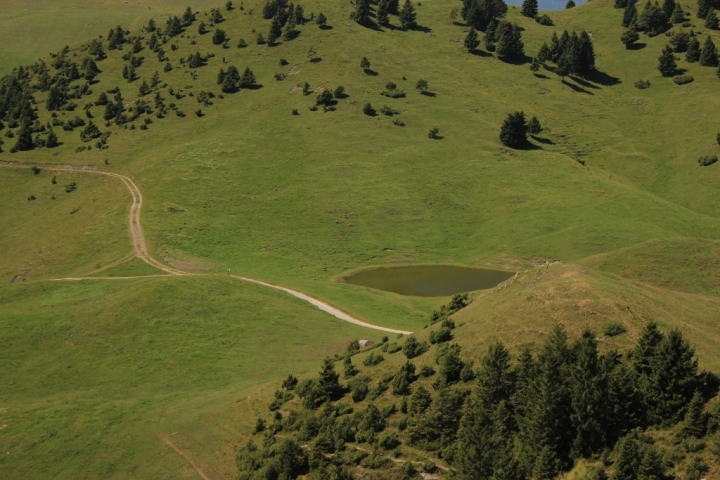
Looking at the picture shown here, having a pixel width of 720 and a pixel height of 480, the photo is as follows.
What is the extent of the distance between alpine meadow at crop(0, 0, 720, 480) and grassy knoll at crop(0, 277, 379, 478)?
0.30 m

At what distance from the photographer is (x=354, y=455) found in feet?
155

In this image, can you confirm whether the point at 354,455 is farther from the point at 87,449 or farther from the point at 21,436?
the point at 21,436

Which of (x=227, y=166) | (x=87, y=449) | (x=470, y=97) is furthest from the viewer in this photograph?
(x=470, y=97)

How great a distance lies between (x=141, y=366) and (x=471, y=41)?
484ft

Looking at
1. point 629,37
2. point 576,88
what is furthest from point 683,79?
point 629,37

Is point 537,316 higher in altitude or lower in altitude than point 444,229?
higher

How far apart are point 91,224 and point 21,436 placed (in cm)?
6780

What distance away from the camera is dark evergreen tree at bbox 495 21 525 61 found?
608ft

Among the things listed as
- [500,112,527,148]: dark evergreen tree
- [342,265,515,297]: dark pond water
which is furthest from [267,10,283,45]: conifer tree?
[342,265,515,297]: dark pond water

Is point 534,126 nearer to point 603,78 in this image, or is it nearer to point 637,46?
point 603,78

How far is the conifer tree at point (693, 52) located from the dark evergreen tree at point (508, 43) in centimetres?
4232

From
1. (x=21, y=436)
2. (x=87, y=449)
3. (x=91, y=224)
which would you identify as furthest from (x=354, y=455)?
(x=91, y=224)

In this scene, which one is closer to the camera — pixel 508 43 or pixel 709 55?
pixel 709 55

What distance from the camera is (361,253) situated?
112m
